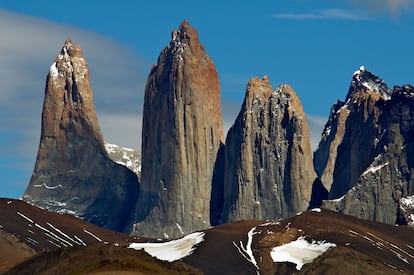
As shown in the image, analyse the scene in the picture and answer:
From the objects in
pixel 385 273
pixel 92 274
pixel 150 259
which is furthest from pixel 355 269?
pixel 92 274

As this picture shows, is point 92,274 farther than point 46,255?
No

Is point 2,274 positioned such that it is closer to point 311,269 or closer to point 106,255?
point 106,255

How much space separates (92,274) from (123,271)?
2732mm

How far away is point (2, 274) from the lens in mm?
176375

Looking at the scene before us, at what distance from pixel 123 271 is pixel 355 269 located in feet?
143

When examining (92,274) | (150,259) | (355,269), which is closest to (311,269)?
(355,269)

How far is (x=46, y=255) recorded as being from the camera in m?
179

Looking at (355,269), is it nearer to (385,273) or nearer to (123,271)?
(385,273)

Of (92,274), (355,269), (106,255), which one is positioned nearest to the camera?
(92,274)

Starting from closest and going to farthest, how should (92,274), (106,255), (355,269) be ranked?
(92,274) → (106,255) → (355,269)

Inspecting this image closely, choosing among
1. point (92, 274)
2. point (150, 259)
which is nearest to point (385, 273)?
point (150, 259)

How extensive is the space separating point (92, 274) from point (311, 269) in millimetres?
45920

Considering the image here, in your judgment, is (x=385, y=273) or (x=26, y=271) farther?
(x=385, y=273)

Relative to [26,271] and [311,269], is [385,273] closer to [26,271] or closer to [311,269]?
[311,269]
